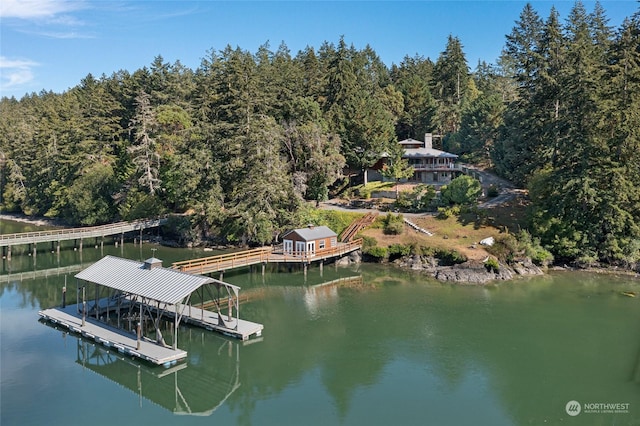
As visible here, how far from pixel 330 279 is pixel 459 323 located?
45.2 feet

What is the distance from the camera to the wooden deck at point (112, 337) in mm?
24484

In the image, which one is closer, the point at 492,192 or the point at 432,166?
the point at 492,192

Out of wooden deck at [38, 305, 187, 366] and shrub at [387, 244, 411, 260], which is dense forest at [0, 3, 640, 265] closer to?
shrub at [387, 244, 411, 260]

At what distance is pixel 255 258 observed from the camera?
4166 centimetres

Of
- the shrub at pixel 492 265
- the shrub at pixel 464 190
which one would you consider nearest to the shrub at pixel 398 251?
the shrub at pixel 492 265

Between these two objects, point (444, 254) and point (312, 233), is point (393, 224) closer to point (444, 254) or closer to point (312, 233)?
point (444, 254)

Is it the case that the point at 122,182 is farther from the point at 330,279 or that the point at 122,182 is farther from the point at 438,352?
the point at 438,352

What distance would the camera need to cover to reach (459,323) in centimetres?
3041

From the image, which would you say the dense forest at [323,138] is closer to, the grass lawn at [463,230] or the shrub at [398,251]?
the grass lawn at [463,230]

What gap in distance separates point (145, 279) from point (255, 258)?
15.3m

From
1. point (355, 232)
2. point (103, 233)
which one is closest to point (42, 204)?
point (103, 233)

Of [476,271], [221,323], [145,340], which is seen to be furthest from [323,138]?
[145,340]

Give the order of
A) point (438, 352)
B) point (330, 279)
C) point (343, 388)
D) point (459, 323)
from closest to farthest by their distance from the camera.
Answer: point (343, 388)
point (438, 352)
point (459, 323)
point (330, 279)

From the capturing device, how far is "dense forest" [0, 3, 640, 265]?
42.1 m
